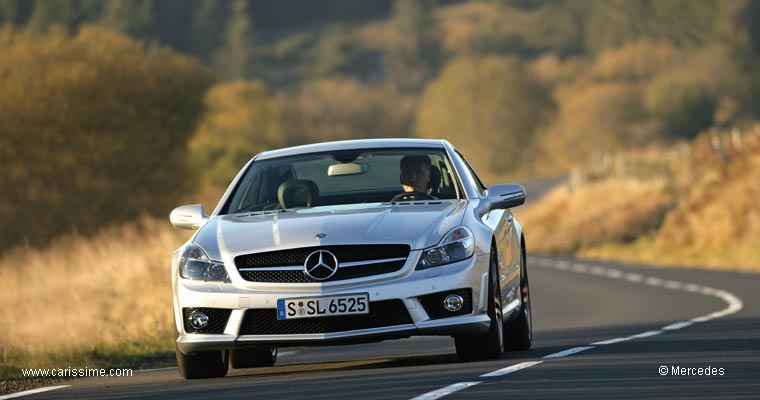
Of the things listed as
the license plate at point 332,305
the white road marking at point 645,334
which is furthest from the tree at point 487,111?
the license plate at point 332,305

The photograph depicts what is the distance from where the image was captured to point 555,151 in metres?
125

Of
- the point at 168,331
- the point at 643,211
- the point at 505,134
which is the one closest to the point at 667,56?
the point at 505,134

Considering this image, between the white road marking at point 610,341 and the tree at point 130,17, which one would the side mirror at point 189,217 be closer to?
the white road marking at point 610,341

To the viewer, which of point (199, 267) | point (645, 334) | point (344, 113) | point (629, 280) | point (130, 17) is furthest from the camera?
point (130, 17)

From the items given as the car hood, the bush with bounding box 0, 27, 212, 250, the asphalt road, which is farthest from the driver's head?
the bush with bounding box 0, 27, 212, 250

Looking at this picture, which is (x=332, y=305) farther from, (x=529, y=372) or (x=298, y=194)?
(x=298, y=194)

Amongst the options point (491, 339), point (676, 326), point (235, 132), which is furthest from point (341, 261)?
point (235, 132)

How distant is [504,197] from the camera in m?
12.4

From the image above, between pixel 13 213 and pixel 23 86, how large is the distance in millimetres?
3852

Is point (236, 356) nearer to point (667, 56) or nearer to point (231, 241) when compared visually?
point (231, 241)

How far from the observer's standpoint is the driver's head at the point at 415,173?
41.4 ft

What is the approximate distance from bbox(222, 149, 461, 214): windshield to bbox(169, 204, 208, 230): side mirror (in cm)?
18

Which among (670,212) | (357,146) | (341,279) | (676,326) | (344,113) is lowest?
(344,113)

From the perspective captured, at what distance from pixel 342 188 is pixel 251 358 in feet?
4.60
